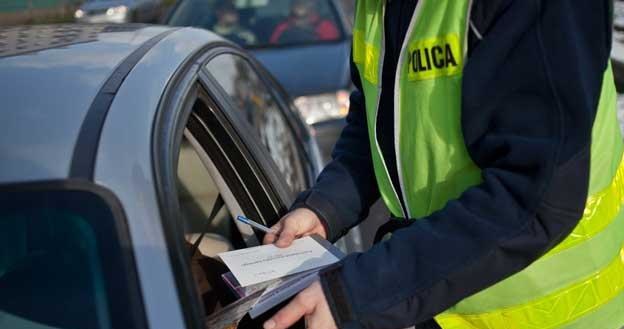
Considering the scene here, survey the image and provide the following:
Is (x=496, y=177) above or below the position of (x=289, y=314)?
above

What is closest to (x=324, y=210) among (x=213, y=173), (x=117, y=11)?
(x=213, y=173)

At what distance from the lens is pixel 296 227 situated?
1810 millimetres

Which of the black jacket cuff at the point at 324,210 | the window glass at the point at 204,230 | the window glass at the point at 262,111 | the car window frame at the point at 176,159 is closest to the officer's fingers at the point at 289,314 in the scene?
the car window frame at the point at 176,159

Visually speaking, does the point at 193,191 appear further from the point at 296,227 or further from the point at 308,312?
the point at 308,312

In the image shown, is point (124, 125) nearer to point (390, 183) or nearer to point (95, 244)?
point (95, 244)

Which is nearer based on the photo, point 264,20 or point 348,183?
point 348,183

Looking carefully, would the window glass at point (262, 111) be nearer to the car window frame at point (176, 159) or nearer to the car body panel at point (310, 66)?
the car window frame at point (176, 159)

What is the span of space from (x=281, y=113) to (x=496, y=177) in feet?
7.37

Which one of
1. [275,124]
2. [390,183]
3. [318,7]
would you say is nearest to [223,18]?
[318,7]

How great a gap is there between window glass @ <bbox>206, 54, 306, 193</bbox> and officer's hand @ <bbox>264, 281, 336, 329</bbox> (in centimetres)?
120

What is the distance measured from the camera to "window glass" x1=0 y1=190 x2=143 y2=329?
4.64 ft


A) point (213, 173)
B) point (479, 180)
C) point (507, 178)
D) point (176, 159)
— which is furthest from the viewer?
point (213, 173)

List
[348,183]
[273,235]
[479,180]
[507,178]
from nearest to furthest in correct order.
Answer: [507,178] → [479,180] → [273,235] → [348,183]

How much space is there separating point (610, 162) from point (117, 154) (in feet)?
2.67
